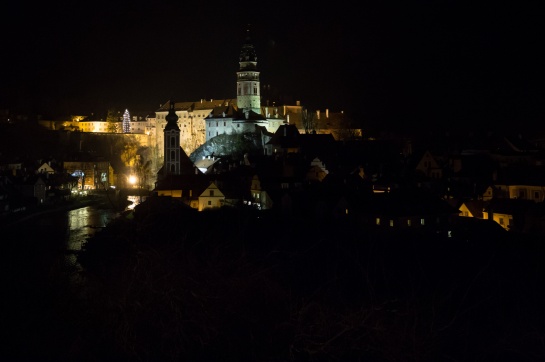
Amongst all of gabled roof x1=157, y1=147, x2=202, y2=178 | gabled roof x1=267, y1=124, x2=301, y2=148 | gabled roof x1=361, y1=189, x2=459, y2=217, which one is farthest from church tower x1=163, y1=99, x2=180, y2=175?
gabled roof x1=361, y1=189, x2=459, y2=217

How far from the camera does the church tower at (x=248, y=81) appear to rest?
37125 millimetres

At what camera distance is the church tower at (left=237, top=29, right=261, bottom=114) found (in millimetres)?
37125

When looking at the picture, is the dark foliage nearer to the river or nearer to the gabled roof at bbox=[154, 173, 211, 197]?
the river

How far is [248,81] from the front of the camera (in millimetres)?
37625

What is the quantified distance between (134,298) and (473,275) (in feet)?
20.5

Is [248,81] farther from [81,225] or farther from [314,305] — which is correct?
[314,305]

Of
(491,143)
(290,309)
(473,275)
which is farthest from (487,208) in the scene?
(491,143)

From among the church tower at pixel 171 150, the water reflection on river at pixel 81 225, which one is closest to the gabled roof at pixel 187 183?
the water reflection on river at pixel 81 225

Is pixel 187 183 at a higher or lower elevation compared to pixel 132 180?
higher

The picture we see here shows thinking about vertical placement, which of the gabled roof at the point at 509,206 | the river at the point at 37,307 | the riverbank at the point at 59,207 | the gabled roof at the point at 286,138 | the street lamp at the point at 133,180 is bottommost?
the river at the point at 37,307

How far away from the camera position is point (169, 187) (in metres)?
19.3

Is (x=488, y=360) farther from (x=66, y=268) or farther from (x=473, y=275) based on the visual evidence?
(x=66, y=268)

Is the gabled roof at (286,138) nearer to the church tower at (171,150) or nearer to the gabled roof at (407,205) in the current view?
the church tower at (171,150)

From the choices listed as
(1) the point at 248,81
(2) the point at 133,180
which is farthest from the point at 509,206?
(1) the point at 248,81
